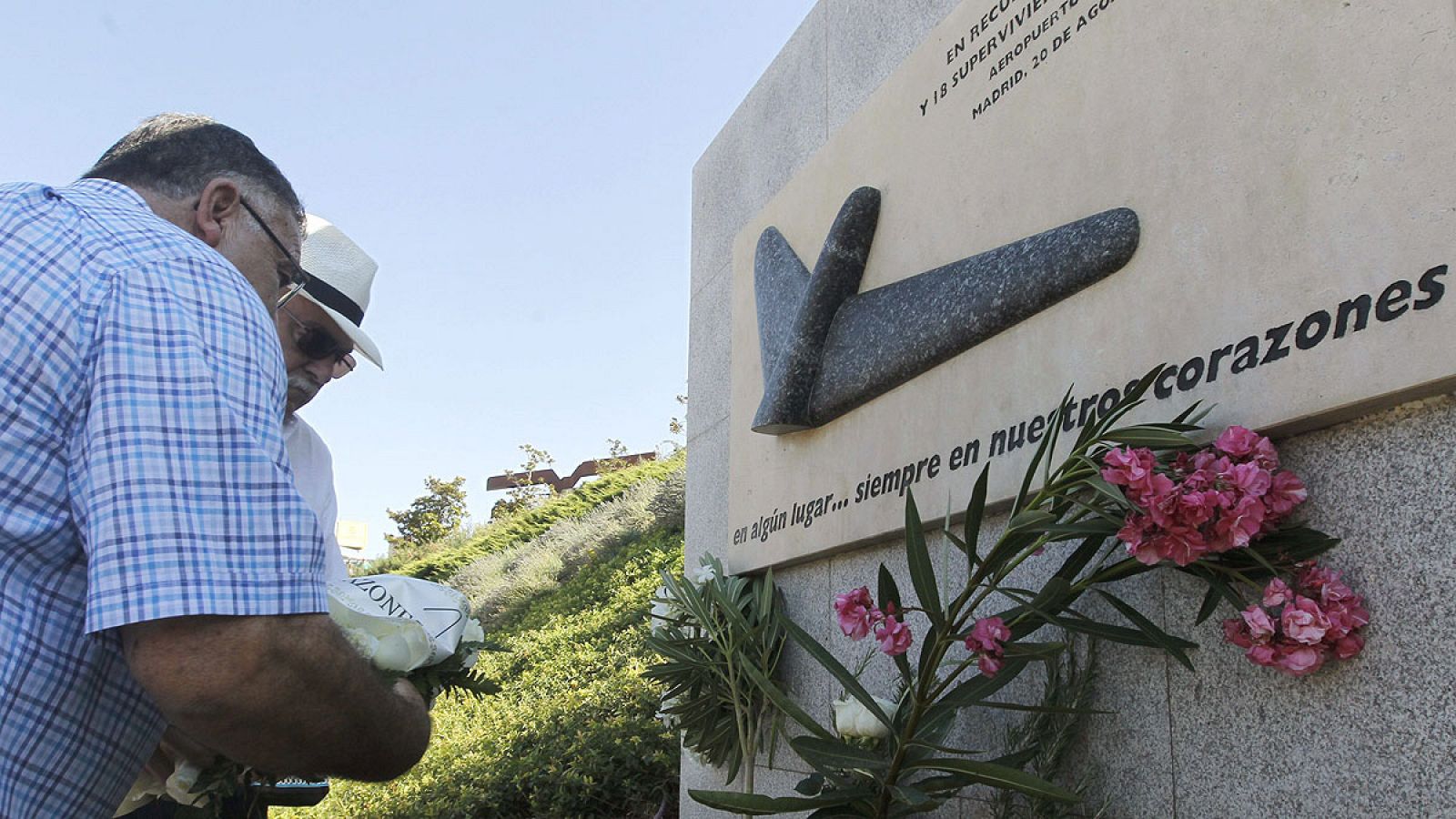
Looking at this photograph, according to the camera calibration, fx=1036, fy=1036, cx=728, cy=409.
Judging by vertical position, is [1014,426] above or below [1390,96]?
below

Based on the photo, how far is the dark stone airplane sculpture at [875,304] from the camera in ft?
7.69

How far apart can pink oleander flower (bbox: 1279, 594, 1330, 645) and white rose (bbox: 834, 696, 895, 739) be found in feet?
3.19

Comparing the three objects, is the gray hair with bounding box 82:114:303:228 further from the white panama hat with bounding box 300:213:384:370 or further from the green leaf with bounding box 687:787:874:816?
the green leaf with bounding box 687:787:874:816

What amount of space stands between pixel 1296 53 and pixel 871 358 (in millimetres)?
1521

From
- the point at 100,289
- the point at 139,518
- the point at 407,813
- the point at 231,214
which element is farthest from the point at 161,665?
the point at 407,813

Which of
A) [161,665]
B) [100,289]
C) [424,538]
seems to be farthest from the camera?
[424,538]

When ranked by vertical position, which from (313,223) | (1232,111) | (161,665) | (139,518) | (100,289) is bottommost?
(161,665)

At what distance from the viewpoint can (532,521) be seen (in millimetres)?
15336

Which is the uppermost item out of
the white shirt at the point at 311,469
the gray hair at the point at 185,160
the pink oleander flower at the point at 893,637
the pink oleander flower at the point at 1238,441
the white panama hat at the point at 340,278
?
the white panama hat at the point at 340,278

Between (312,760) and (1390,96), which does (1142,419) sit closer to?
(1390,96)

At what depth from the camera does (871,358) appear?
10.4 feet

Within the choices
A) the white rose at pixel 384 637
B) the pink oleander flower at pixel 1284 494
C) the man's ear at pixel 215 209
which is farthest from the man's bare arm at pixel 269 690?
the pink oleander flower at pixel 1284 494

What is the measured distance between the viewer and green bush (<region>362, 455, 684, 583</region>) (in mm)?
13977

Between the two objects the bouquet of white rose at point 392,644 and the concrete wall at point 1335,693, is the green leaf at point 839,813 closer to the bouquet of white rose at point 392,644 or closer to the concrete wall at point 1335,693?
the concrete wall at point 1335,693
